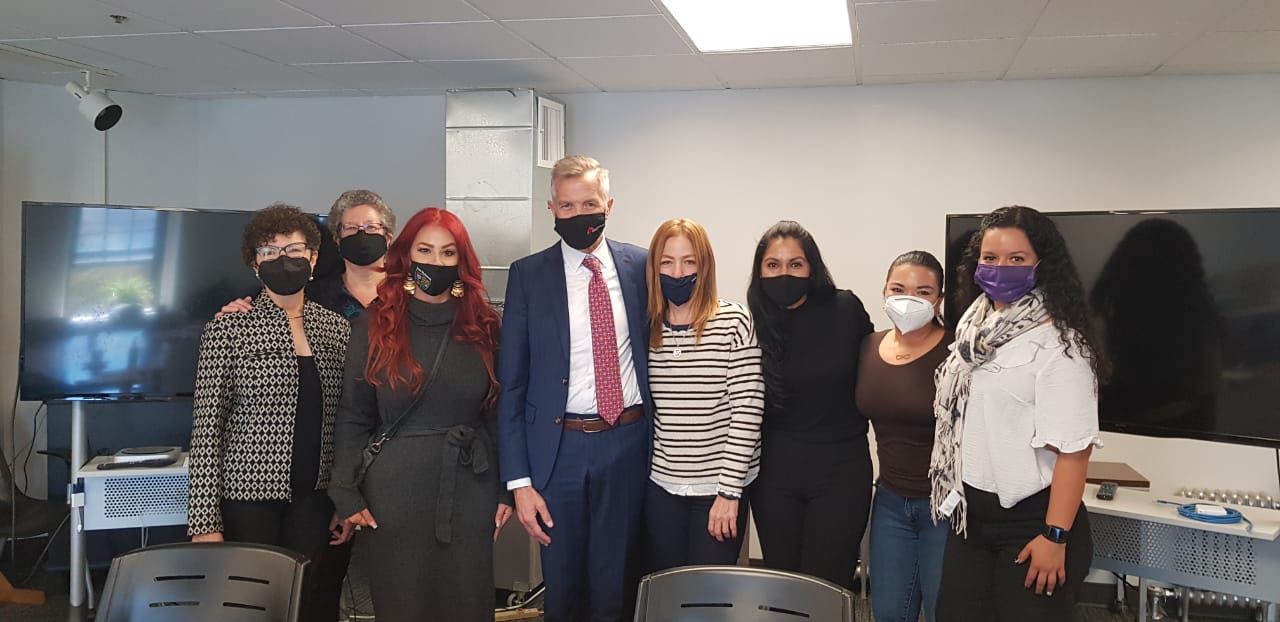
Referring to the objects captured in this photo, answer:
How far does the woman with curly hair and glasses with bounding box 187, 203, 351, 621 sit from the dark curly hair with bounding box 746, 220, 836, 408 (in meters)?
1.29

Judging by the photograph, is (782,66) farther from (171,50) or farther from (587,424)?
(171,50)

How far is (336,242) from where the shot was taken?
11.0 ft

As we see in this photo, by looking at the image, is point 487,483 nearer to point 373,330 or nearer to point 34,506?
point 373,330

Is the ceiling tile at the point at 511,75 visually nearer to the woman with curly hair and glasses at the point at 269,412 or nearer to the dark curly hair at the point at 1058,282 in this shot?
the woman with curly hair and glasses at the point at 269,412

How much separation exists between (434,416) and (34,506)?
3.02 m

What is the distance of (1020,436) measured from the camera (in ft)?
7.38

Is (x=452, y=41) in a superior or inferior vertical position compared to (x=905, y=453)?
superior

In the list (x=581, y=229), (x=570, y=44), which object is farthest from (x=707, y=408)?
(x=570, y=44)

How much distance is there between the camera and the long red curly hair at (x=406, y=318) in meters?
2.52

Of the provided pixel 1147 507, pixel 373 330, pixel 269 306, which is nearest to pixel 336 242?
pixel 269 306

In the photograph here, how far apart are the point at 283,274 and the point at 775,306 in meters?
1.48

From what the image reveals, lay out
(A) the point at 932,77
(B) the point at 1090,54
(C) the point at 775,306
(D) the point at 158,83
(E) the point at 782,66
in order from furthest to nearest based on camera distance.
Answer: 1. (D) the point at 158,83
2. (A) the point at 932,77
3. (E) the point at 782,66
4. (B) the point at 1090,54
5. (C) the point at 775,306

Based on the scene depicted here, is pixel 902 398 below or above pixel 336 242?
below

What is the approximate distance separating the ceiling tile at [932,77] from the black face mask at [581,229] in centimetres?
232
